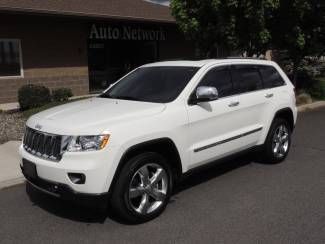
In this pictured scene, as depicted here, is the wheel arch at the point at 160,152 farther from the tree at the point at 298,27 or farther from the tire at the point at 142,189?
the tree at the point at 298,27

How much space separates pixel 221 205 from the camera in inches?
194

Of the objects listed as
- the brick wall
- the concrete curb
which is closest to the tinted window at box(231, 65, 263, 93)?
the concrete curb

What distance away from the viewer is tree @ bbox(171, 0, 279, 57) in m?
11.4

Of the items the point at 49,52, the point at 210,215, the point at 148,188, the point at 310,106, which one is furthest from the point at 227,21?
the point at 148,188

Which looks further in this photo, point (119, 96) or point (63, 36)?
point (63, 36)

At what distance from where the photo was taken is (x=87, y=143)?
4047mm

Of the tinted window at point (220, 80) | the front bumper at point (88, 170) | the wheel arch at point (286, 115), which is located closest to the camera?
the front bumper at point (88, 170)

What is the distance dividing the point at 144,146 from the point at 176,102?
0.76 m

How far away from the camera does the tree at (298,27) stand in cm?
1225

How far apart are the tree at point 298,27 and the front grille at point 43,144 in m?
9.38

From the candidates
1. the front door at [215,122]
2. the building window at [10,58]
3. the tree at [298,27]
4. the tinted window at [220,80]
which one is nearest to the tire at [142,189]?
the front door at [215,122]

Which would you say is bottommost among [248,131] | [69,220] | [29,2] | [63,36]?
[69,220]

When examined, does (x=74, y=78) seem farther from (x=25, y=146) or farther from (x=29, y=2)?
(x=25, y=146)

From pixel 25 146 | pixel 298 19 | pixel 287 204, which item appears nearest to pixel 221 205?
pixel 287 204
